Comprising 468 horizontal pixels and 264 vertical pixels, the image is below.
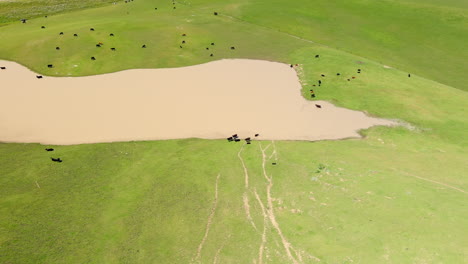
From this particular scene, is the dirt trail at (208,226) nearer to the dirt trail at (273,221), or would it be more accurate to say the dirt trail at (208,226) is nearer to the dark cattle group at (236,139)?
the dirt trail at (273,221)

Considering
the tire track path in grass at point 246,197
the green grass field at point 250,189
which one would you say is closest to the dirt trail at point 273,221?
the green grass field at point 250,189

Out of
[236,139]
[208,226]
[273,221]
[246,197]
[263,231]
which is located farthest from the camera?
[236,139]

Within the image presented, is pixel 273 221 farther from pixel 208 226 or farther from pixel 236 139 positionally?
pixel 236 139

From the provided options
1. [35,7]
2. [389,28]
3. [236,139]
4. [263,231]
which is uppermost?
[35,7]

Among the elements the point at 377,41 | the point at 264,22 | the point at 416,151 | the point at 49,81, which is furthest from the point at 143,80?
the point at 377,41

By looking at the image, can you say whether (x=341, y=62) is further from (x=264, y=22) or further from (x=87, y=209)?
(x=87, y=209)

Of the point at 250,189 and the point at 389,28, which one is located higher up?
the point at 389,28

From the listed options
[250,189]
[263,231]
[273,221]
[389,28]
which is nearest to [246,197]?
[250,189]

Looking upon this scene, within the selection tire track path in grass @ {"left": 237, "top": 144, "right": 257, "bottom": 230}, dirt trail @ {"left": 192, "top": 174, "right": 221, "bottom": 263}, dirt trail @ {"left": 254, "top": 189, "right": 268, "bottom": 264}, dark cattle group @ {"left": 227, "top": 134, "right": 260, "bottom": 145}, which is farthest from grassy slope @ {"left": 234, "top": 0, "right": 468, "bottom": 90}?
dirt trail @ {"left": 192, "top": 174, "right": 221, "bottom": 263}
